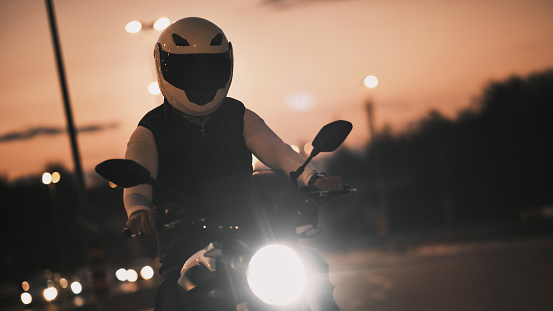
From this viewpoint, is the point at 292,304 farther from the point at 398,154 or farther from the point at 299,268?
the point at 398,154

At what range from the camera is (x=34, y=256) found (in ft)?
245

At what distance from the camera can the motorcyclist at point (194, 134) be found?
3.81 meters

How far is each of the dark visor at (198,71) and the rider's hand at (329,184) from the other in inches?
26.7

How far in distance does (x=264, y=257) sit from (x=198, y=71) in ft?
3.78

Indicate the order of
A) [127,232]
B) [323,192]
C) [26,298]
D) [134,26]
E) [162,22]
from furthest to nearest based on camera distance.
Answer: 1. [26,298]
2. [162,22]
3. [134,26]
4. [323,192]
5. [127,232]

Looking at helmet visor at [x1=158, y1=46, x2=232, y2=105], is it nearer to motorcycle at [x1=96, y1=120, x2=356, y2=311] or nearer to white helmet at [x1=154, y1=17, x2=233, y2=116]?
white helmet at [x1=154, y1=17, x2=233, y2=116]

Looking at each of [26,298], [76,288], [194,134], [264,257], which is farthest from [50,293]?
[264,257]

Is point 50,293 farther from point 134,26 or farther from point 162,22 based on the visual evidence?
point 162,22

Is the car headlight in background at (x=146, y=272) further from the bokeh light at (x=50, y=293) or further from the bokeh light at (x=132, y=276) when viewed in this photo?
the bokeh light at (x=50, y=293)

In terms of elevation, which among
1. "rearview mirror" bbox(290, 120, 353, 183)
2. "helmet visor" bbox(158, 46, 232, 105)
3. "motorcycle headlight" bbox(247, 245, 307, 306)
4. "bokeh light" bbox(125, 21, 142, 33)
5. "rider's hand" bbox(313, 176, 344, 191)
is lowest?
"motorcycle headlight" bbox(247, 245, 307, 306)

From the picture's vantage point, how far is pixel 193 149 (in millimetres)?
3922

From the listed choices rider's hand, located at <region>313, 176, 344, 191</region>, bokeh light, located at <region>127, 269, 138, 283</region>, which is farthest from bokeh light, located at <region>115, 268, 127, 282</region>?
rider's hand, located at <region>313, 176, 344, 191</region>

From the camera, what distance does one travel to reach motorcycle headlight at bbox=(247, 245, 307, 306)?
3059 mm

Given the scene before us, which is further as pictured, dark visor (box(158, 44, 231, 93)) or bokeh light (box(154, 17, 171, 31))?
bokeh light (box(154, 17, 171, 31))
